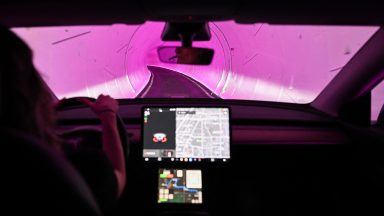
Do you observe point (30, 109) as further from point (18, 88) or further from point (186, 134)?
point (186, 134)

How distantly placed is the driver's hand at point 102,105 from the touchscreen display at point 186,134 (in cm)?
70

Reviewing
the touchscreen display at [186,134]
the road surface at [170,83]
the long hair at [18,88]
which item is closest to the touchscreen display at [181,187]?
the touchscreen display at [186,134]

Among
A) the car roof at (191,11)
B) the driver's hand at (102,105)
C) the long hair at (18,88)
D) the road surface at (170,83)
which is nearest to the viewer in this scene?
the long hair at (18,88)

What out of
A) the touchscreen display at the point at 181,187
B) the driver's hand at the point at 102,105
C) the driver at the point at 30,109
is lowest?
the touchscreen display at the point at 181,187

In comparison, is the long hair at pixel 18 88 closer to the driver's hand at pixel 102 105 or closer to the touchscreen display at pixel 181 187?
the driver's hand at pixel 102 105

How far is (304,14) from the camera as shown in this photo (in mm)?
2229

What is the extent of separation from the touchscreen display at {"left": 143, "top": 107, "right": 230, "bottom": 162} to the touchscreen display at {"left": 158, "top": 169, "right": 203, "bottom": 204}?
0.13 meters

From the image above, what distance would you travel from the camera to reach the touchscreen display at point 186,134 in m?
3.02

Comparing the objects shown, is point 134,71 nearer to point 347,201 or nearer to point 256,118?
point 256,118

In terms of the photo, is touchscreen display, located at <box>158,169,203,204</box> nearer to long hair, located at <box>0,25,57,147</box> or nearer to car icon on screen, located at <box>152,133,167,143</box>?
car icon on screen, located at <box>152,133,167,143</box>

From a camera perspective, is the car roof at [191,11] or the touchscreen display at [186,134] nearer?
the car roof at [191,11]

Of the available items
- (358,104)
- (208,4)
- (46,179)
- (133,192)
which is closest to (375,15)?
(208,4)

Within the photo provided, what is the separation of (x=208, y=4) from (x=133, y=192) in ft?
6.24

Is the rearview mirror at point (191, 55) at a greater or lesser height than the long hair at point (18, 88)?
greater
